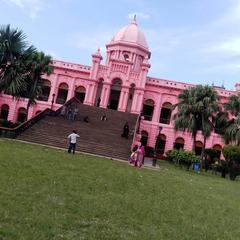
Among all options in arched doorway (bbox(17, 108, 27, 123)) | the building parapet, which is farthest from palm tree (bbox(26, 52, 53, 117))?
arched doorway (bbox(17, 108, 27, 123))

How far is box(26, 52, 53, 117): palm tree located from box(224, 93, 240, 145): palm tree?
15.6m

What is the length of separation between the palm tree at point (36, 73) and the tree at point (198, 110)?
11815mm

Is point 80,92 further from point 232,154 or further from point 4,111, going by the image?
point 232,154

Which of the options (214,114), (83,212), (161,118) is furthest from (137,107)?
(83,212)

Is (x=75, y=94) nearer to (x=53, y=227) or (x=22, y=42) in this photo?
(x=22, y=42)

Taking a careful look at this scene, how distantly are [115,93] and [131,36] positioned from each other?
10485 millimetres

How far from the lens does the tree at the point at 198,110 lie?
39.3m

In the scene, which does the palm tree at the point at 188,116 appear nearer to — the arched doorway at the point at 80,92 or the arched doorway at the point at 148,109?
the arched doorway at the point at 148,109

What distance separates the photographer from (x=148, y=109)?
185 ft

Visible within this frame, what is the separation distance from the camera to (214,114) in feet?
135

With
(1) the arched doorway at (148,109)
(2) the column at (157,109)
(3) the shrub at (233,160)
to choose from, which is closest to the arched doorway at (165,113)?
(2) the column at (157,109)

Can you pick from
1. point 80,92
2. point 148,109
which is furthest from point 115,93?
point 148,109

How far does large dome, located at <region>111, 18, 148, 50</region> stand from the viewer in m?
61.6

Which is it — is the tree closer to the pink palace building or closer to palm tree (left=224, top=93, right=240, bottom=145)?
palm tree (left=224, top=93, right=240, bottom=145)
